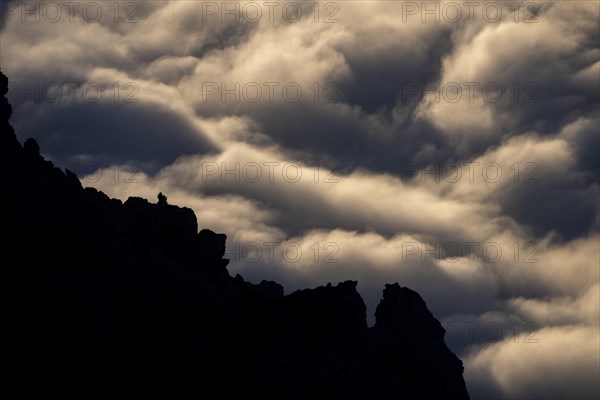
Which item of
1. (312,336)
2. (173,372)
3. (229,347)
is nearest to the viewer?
(173,372)

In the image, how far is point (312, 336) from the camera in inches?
6673

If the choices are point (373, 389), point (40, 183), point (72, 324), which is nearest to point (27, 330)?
point (72, 324)

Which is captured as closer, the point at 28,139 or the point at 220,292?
the point at 28,139

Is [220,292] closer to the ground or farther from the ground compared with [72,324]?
farther from the ground

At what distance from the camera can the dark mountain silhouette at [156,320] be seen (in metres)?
124

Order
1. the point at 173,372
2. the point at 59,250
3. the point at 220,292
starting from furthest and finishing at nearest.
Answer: the point at 220,292 < the point at 173,372 < the point at 59,250

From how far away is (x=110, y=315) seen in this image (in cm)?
13338

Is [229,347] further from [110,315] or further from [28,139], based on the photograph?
[28,139]

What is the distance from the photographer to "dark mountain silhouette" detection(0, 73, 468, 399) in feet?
405

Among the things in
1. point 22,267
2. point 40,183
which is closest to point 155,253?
point 40,183

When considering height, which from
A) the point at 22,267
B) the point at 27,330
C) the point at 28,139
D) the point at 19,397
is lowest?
the point at 19,397

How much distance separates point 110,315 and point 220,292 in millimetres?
50766

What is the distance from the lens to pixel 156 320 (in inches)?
5807

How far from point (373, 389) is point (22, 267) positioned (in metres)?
75.0
